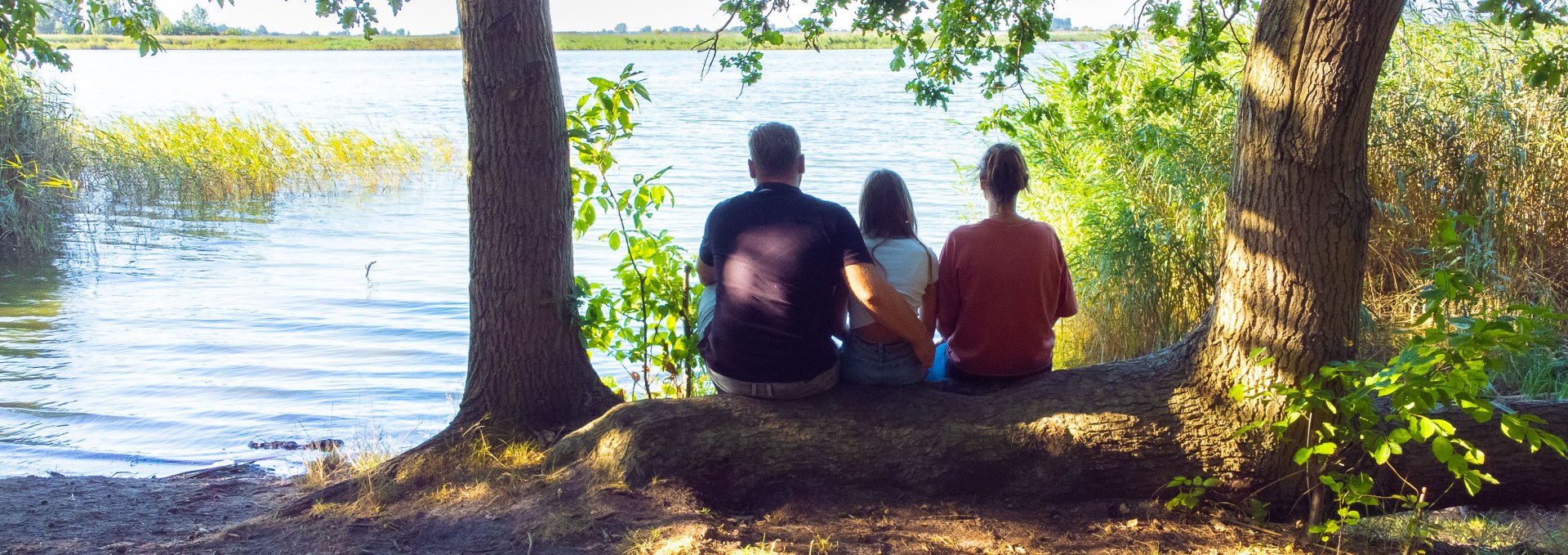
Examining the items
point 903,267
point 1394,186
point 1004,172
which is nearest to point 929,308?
point 903,267

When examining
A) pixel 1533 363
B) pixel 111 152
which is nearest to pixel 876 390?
pixel 1533 363

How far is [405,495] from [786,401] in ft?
4.41

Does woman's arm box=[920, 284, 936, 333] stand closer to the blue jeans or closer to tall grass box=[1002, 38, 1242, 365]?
the blue jeans

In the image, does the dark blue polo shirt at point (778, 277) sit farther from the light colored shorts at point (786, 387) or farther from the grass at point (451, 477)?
the grass at point (451, 477)

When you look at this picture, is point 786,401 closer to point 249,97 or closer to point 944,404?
point 944,404

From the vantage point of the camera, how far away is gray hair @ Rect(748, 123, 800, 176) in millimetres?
3365

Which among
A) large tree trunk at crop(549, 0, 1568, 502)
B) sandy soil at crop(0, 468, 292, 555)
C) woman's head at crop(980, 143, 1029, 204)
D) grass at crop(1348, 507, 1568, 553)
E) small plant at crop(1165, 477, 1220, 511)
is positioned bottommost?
sandy soil at crop(0, 468, 292, 555)

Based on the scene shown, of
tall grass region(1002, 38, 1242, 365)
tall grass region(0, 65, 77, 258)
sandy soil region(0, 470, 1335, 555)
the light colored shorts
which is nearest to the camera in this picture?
sandy soil region(0, 470, 1335, 555)

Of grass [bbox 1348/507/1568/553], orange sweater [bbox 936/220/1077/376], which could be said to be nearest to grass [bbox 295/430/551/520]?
orange sweater [bbox 936/220/1077/376]

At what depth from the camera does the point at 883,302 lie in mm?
3326

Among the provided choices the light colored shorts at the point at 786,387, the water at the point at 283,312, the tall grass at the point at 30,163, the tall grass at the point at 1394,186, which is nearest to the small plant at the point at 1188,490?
the light colored shorts at the point at 786,387

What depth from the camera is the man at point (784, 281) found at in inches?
131

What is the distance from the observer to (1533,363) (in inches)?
215

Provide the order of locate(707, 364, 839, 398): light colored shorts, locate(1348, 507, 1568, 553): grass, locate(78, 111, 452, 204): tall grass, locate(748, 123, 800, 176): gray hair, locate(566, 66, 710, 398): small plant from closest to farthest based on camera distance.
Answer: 1. locate(1348, 507, 1568, 553): grass
2. locate(748, 123, 800, 176): gray hair
3. locate(707, 364, 839, 398): light colored shorts
4. locate(566, 66, 710, 398): small plant
5. locate(78, 111, 452, 204): tall grass
